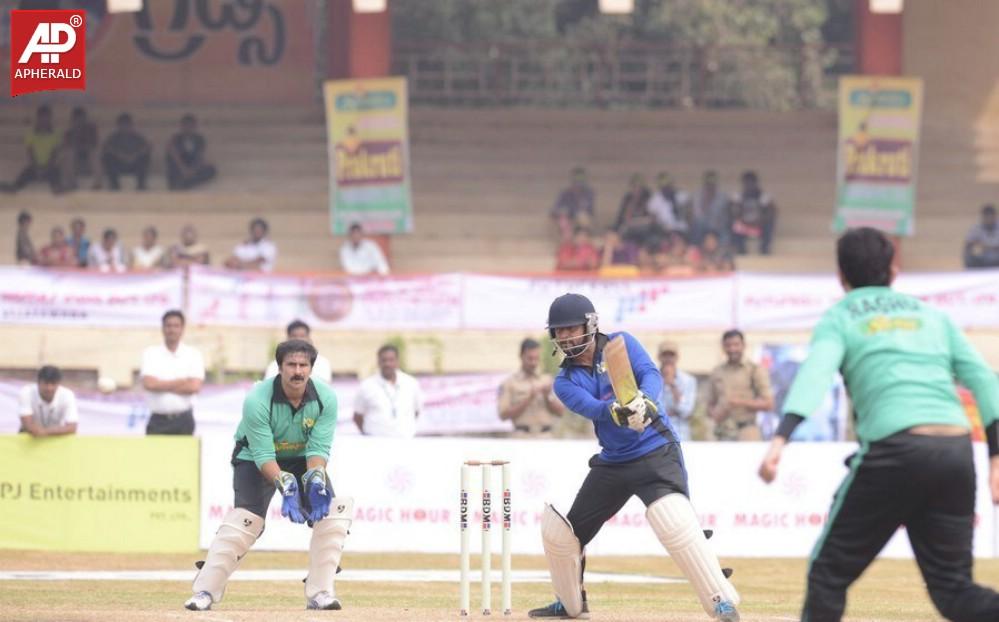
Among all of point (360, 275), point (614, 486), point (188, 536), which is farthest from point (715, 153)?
point (614, 486)

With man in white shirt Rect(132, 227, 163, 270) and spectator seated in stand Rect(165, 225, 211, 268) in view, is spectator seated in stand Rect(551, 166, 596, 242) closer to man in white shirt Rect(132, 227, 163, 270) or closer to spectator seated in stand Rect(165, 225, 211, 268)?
spectator seated in stand Rect(165, 225, 211, 268)

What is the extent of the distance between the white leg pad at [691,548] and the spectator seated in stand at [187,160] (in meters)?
21.5

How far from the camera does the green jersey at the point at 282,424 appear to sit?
11008 millimetres

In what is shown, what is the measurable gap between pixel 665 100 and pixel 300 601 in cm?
2598

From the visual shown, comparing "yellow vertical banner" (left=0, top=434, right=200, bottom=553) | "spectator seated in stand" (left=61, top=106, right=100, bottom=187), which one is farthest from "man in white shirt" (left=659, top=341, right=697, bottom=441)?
"spectator seated in stand" (left=61, top=106, right=100, bottom=187)

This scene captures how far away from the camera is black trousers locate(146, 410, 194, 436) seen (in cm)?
1816

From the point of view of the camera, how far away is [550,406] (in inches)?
741

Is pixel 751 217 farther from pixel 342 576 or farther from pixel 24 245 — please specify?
pixel 342 576

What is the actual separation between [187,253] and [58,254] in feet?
6.17

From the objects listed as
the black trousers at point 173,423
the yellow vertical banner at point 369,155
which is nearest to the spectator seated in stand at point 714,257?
the yellow vertical banner at point 369,155

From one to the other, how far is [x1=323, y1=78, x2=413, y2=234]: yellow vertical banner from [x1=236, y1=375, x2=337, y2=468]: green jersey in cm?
1465

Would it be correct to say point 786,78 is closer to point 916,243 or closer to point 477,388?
point 916,243

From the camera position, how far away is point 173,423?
1816cm

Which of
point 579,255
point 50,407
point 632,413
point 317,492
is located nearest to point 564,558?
point 632,413
